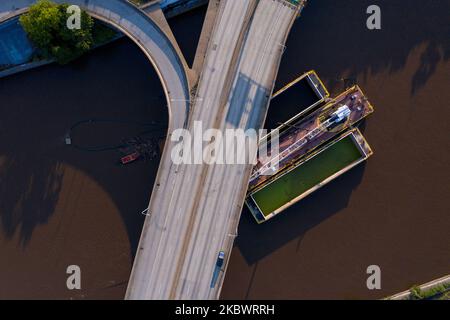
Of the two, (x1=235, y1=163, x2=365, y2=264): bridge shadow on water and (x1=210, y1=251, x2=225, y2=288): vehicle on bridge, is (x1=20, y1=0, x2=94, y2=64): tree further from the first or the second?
(x1=210, y1=251, x2=225, y2=288): vehicle on bridge

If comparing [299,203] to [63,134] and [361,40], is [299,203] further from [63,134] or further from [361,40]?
[63,134]

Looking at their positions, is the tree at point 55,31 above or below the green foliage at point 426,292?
above

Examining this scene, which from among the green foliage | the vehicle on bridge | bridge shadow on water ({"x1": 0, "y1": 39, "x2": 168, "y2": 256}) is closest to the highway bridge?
the vehicle on bridge

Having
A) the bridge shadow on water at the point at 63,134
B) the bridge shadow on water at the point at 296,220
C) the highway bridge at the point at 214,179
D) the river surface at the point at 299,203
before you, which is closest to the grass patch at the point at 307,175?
the bridge shadow on water at the point at 296,220

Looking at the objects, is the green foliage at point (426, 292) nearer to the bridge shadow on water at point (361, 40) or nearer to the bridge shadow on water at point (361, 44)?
the bridge shadow on water at point (361, 44)

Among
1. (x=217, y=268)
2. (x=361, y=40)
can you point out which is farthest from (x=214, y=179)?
(x=361, y=40)

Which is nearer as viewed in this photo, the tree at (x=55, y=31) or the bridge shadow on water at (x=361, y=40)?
the tree at (x=55, y=31)

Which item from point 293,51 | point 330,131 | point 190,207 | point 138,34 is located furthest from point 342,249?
point 138,34
